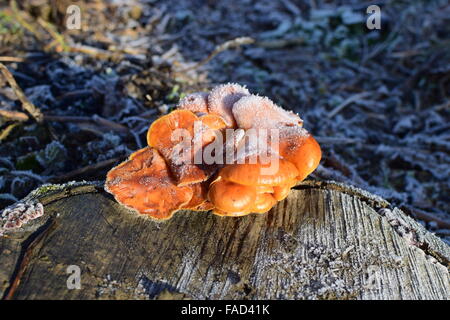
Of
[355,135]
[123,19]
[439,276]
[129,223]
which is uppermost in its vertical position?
[123,19]

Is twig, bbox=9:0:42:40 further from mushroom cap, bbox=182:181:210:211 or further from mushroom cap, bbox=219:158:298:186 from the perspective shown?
mushroom cap, bbox=219:158:298:186

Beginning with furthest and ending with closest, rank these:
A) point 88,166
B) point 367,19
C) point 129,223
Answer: point 367,19 < point 88,166 < point 129,223

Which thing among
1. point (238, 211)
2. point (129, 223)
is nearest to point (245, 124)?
point (238, 211)

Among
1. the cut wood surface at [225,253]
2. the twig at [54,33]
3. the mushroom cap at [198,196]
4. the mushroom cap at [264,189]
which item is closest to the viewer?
the cut wood surface at [225,253]

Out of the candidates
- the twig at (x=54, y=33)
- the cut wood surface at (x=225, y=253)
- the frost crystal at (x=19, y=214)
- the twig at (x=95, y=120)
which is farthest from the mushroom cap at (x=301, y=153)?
the twig at (x=54, y=33)

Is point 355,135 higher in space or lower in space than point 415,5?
lower

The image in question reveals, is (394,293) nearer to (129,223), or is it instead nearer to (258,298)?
(258,298)

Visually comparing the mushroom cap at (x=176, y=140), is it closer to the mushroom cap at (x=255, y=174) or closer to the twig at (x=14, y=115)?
the mushroom cap at (x=255, y=174)
